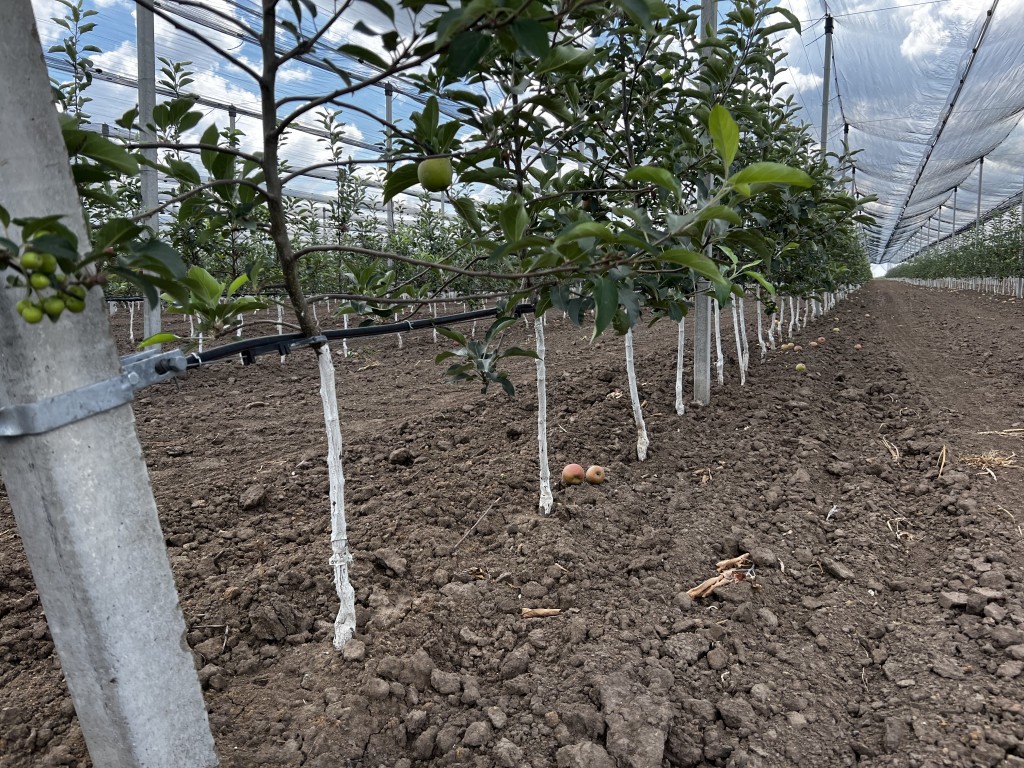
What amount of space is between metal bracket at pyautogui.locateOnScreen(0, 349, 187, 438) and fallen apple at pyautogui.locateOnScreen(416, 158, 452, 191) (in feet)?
1.89

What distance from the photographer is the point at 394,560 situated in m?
2.21

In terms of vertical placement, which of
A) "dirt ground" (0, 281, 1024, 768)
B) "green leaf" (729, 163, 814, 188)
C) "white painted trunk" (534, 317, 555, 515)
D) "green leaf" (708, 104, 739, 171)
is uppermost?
"green leaf" (708, 104, 739, 171)

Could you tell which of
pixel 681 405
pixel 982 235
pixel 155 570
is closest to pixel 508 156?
pixel 155 570

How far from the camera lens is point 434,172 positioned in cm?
125

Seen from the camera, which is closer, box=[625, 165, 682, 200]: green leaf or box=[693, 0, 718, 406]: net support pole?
box=[625, 165, 682, 200]: green leaf

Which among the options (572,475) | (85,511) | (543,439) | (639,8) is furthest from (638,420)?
(85,511)

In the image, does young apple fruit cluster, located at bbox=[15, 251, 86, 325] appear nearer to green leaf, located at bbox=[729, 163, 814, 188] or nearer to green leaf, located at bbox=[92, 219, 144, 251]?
green leaf, located at bbox=[92, 219, 144, 251]

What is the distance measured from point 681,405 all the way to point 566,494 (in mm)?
1404

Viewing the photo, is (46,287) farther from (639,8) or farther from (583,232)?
(639,8)

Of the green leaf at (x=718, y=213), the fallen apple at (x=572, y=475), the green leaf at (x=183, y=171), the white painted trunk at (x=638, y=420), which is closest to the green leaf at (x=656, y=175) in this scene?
the green leaf at (x=718, y=213)

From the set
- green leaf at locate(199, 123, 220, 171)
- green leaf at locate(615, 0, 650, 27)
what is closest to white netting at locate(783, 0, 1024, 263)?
green leaf at locate(615, 0, 650, 27)

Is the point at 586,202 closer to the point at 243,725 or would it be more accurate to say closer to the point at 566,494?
the point at 566,494

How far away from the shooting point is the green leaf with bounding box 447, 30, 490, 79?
0.91m

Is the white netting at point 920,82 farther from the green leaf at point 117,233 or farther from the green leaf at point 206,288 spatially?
the green leaf at point 117,233
